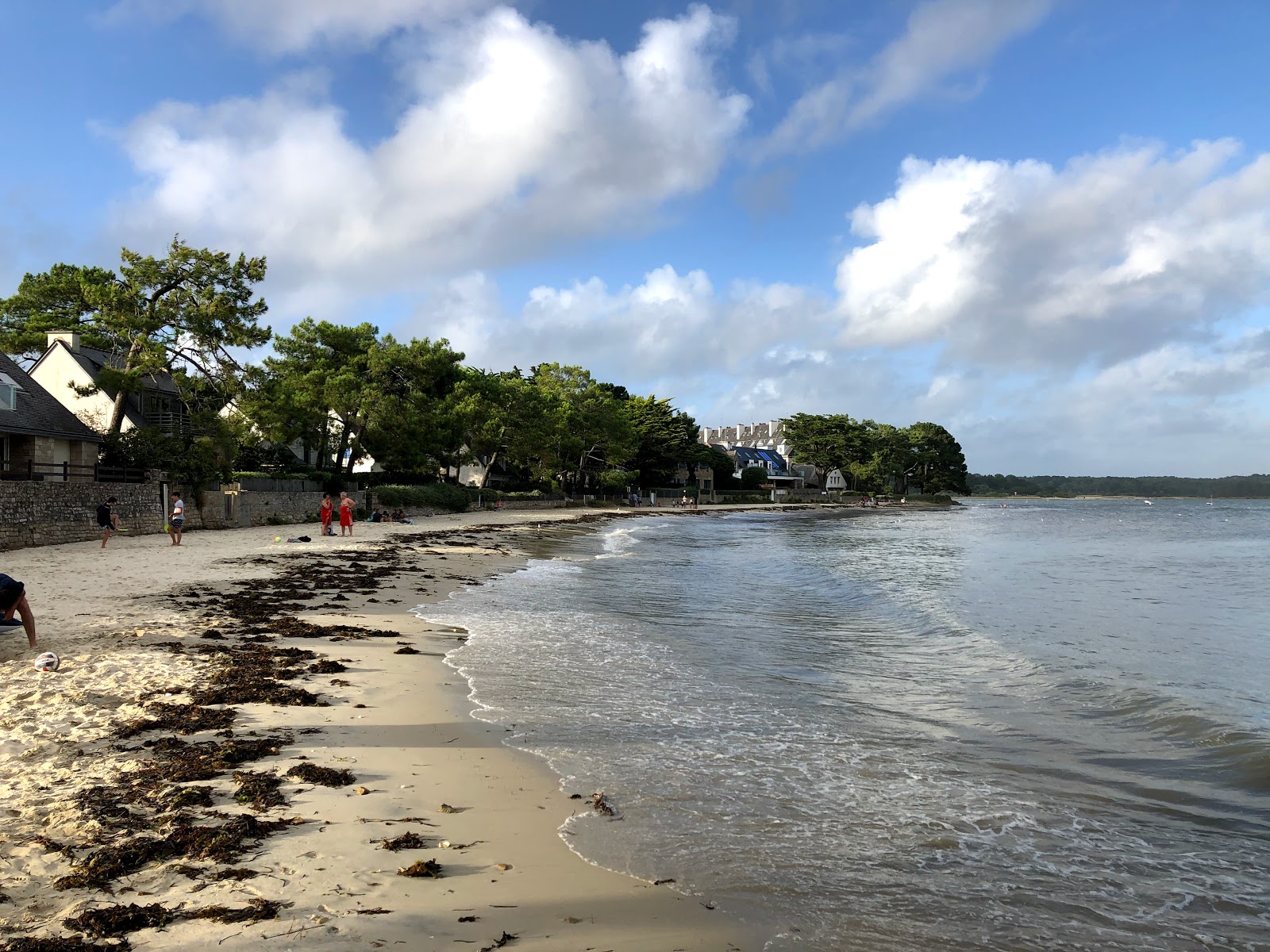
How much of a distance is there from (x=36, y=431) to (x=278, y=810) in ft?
108

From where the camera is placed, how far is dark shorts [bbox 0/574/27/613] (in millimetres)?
8953

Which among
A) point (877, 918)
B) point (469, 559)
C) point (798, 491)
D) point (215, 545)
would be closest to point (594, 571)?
point (469, 559)

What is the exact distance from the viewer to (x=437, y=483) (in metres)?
52.0

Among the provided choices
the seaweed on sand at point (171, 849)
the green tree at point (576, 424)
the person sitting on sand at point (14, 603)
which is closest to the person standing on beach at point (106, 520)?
the person sitting on sand at point (14, 603)

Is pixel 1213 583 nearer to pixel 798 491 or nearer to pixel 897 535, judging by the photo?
pixel 897 535

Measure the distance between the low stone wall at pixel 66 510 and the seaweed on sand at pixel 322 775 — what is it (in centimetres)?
2076

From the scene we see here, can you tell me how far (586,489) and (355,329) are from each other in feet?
122

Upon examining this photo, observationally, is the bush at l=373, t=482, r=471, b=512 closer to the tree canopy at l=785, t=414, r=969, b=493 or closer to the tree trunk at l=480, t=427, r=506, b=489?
the tree trunk at l=480, t=427, r=506, b=489

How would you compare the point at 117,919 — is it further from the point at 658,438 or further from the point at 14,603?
the point at 658,438

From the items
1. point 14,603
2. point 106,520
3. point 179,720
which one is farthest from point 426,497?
point 179,720

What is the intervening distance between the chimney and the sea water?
3332 centimetres

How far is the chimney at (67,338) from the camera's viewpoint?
3830cm

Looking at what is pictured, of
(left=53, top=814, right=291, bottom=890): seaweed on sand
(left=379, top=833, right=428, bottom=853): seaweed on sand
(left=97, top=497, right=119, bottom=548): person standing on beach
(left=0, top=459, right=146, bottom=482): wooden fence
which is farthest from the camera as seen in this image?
(left=0, top=459, right=146, bottom=482): wooden fence

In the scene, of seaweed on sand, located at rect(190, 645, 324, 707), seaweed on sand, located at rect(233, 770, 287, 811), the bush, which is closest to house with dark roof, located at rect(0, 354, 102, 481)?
the bush
